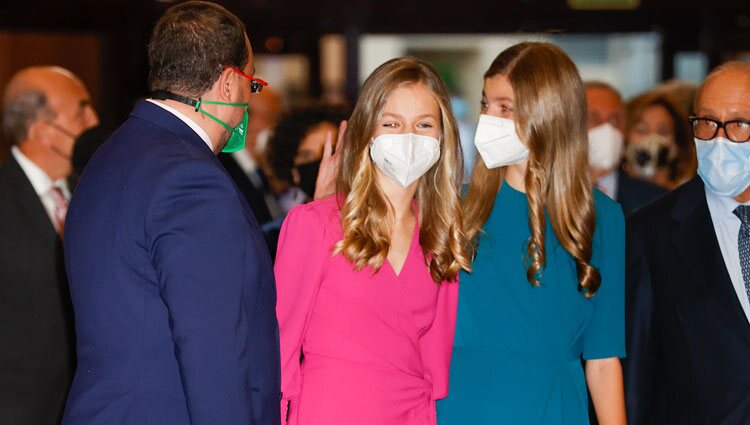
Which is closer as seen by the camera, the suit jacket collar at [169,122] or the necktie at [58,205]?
the suit jacket collar at [169,122]

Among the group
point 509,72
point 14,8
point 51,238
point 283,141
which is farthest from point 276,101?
point 509,72

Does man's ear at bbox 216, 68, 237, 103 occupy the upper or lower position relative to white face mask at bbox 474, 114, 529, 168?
upper

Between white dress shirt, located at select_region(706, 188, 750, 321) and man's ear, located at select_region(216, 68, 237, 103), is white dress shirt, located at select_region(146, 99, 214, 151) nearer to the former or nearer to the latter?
man's ear, located at select_region(216, 68, 237, 103)

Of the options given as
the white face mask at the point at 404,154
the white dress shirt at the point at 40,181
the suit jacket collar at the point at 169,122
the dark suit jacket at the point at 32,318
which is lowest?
the dark suit jacket at the point at 32,318

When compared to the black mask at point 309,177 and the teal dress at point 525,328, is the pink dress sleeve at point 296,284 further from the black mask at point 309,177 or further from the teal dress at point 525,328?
the black mask at point 309,177

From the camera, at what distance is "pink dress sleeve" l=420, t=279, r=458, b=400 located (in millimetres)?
2586

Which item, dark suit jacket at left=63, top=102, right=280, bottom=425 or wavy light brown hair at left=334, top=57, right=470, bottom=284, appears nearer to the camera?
dark suit jacket at left=63, top=102, right=280, bottom=425

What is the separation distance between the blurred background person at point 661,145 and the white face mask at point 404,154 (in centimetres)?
290

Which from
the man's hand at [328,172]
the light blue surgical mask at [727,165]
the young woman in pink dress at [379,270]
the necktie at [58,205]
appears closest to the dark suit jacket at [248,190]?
the necktie at [58,205]

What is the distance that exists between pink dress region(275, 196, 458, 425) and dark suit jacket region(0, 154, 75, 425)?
115 cm

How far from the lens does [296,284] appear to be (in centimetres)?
244

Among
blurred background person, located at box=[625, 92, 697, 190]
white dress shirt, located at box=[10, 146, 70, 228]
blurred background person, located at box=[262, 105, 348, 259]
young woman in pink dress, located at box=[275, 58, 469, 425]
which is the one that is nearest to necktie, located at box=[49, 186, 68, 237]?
white dress shirt, located at box=[10, 146, 70, 228]

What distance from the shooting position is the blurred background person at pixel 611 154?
4336mm

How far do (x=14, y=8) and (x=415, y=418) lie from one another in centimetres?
637
